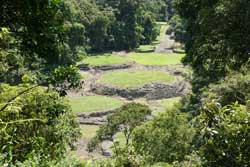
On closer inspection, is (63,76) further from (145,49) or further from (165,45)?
(165,45)

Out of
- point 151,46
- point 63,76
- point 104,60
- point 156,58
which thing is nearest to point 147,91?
point 104,60

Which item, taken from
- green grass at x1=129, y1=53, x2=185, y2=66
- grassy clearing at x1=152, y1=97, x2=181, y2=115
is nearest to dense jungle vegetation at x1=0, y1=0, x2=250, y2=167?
grassy clearing at x1=152, y1=97, x2=181, y2=115

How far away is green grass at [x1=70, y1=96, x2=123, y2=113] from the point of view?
4112 centimetres

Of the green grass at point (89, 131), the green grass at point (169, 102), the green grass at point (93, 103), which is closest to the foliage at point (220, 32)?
the green grass at point (89, 131)

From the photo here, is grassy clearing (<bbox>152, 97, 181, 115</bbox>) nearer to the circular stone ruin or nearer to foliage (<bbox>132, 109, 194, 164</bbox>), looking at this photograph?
the circular stone ruin

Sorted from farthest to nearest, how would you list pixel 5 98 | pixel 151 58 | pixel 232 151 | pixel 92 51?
pixel 92 51 → pixel 151 58 → pixel 5 98 → pixel 232 151

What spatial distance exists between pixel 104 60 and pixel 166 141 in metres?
37.4

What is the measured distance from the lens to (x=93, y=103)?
141 feet

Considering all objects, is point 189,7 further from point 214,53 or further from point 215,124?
point 215,124

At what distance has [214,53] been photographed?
Result: 10.4 metres

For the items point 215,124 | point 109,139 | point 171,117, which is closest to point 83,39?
point 109,139

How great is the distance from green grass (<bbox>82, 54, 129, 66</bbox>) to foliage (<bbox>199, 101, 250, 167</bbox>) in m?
48.4

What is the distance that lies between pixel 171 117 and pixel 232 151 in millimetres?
15861

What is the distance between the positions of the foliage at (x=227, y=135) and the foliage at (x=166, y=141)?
12.2 meters
